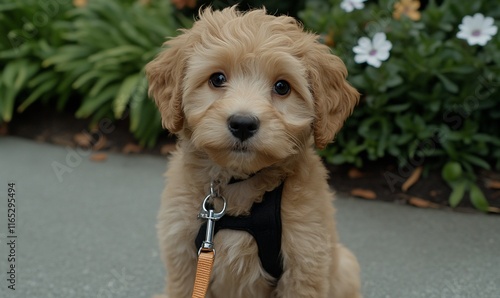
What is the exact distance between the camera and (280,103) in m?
3.45

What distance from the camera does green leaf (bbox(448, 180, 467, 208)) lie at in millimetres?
6355

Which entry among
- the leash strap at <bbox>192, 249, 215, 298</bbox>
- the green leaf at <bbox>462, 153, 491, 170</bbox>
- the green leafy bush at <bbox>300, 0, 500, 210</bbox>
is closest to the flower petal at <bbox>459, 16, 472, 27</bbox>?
the green leafy bush at <bbox>300, 0, 500, 210</bbox>

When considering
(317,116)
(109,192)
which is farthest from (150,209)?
(317,116)

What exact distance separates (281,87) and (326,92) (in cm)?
29

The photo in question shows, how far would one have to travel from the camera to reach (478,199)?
6.29 m

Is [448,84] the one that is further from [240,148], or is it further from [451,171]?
[240,148]

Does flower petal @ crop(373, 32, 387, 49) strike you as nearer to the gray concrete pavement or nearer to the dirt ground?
the dirt ground

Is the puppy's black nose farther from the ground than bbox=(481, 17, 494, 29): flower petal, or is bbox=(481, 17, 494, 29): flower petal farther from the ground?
bbox=(481, 17, 494, 29): flower petal

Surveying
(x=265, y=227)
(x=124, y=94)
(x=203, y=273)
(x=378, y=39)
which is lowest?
(x=203, y=273)

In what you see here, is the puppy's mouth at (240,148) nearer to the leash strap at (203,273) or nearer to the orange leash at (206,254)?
the orange leash at (206,254)

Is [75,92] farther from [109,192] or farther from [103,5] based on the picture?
[109,192]

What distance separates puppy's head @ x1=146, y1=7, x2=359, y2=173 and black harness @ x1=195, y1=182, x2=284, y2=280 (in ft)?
0.87

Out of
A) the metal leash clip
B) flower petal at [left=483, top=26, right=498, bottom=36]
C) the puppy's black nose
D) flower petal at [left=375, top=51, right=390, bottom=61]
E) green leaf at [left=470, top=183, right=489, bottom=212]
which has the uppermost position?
flower petal at [left=483, top=26, right=498, bottom=36]

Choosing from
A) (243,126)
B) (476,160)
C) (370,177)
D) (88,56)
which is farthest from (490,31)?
(88,56)
